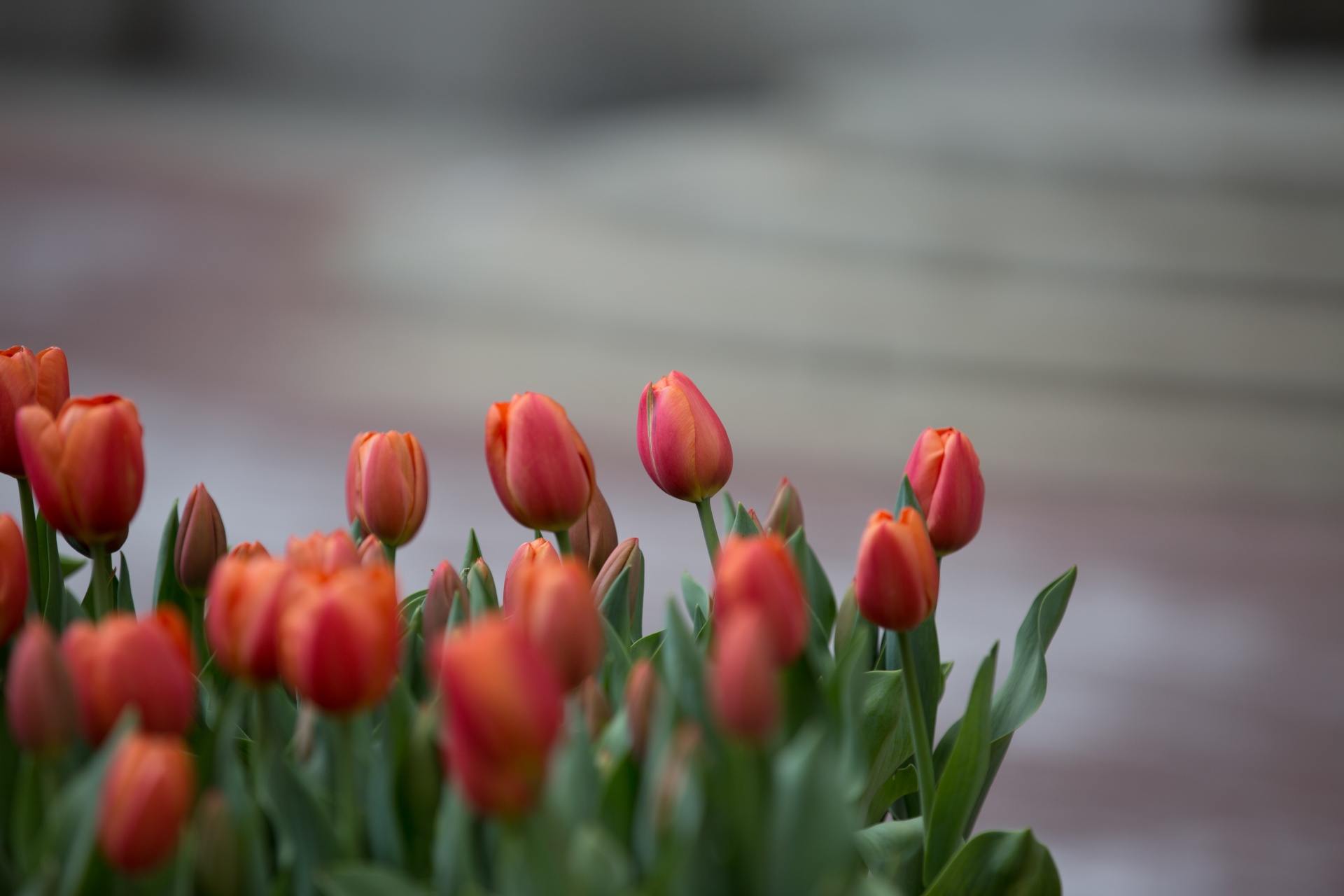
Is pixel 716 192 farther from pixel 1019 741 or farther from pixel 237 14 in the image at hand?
pixel 237 14

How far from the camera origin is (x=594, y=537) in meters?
0.33

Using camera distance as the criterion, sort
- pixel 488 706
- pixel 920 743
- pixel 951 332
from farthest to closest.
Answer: pixel 951 332, pixel 920 743, pixel 488 706

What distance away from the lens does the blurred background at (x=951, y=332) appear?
1454mm

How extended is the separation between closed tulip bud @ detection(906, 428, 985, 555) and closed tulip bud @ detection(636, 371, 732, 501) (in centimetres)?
5

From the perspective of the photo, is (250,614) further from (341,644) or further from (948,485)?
(948,485)

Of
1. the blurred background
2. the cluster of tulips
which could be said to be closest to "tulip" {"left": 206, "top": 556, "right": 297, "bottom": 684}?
the cluster of tulips

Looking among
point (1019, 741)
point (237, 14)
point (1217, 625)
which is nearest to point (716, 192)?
point (1217, 625)

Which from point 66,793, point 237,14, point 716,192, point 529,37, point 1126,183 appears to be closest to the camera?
point 66,793

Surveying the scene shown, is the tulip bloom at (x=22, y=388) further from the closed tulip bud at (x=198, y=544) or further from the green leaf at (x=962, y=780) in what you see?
the green leaf at (x=962, y=780)

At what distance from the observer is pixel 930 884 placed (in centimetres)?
26

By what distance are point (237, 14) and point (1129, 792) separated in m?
5.95

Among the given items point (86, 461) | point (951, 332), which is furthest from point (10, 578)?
point (951, 332)

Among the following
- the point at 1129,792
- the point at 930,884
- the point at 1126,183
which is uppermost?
the point at 1126,183

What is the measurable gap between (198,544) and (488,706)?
0.17 meters
